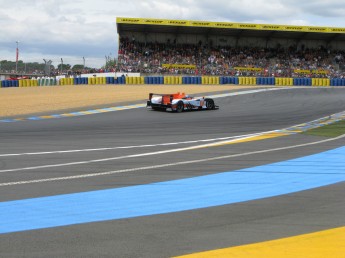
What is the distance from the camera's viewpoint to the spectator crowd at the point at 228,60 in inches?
1861

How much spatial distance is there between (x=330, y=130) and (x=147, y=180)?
9774mm

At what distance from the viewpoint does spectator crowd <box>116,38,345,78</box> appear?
4728 centimetres

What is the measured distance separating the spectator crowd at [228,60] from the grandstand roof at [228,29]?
5.13 ft

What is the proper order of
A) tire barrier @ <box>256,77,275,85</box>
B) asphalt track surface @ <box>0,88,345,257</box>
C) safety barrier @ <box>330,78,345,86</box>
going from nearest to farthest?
asphalt track surface @ <box>0,88,345,257</box>
tire barrier @ <box>256,77,275,85</box>
safety barrier @ <box>330,78,345,86</box>

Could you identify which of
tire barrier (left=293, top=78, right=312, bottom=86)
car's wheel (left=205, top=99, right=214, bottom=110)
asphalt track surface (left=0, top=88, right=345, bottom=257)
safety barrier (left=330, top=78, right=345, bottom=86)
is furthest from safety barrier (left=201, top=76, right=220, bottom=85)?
asphalt track surface (left=0, top=88, right=345, bottom=257)

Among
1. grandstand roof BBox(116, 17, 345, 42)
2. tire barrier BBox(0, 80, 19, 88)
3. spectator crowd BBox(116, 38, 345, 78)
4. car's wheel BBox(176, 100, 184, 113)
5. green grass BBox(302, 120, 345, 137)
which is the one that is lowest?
green grass BBox(302, 120, 345, 137)

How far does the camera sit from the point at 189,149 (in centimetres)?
1112

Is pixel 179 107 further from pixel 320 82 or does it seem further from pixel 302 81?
pixel 320 82

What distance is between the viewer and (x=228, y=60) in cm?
5056

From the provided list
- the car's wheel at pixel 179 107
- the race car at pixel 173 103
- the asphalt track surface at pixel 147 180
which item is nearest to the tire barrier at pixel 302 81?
the race car at pixel 173 103

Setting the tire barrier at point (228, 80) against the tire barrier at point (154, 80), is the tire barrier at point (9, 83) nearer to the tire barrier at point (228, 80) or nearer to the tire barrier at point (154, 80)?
the tire barrier at point (154, 80)

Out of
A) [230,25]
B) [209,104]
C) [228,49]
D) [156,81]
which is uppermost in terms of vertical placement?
[230,25]

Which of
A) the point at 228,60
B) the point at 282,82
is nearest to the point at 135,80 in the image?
the point at 228,60

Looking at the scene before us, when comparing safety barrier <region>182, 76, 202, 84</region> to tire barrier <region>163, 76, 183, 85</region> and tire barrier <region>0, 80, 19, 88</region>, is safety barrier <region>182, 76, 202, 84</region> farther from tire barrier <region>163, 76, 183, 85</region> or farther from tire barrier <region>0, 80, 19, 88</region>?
tire barrier <region>0, 80, 19, 88</region>
